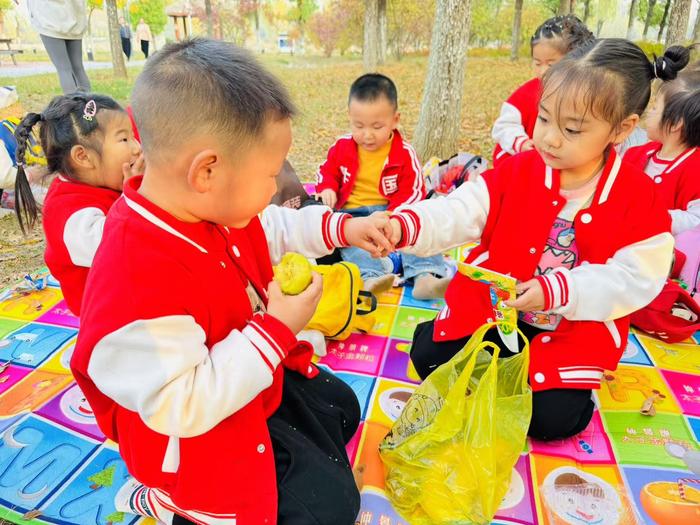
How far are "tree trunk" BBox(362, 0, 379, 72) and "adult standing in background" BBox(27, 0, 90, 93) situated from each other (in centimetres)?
553

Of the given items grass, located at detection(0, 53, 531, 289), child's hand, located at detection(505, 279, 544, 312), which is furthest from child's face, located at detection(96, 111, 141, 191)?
grass, located at detection(0, 53, 531, 289)

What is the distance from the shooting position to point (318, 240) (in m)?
1.83

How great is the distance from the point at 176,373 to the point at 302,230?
83 cm

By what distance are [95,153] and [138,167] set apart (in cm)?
21

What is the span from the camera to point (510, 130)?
3.93m

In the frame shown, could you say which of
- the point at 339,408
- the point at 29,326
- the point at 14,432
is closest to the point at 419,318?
the point at 339,408

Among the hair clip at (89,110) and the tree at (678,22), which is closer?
the hair clip at (89,110)

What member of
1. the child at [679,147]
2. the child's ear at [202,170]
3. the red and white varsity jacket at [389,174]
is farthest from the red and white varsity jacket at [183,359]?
the child at [679,147]

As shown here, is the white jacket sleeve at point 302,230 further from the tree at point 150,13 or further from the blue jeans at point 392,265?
the tree at point 150,13

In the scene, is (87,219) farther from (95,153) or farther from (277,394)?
(277,394)

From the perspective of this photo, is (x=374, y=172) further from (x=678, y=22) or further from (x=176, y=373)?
(x=678, y=22)

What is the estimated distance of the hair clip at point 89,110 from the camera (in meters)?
2.35

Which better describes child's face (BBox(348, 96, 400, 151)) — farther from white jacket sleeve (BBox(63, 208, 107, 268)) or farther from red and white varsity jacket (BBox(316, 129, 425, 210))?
white jacket sleeve (BBox(63, 208, 107, 268))

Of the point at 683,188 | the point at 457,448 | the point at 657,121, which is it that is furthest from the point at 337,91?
the point at 457,448
